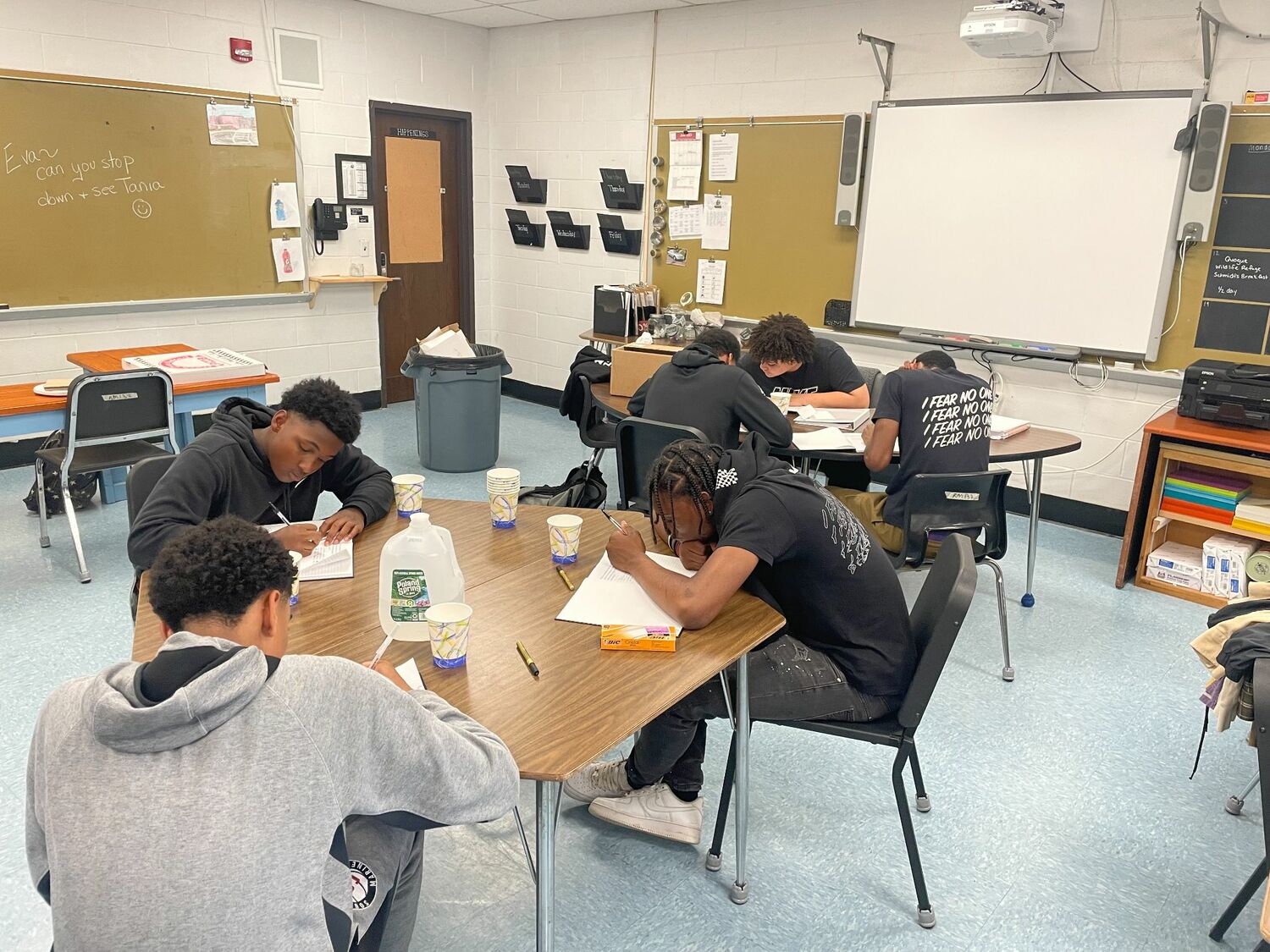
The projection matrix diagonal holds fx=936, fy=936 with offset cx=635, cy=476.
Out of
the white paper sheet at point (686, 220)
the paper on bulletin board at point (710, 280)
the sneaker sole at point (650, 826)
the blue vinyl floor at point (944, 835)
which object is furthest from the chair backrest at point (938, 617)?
the white paper sheet at point (686, 220)

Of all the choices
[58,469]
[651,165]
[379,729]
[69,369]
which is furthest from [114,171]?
[379,729]

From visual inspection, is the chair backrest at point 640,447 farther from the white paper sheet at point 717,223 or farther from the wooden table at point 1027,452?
the white paper sheet at point 717,223

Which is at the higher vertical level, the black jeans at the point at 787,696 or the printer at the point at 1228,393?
the printer at the point at 1228,393

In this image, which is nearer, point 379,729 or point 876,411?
point 379,729

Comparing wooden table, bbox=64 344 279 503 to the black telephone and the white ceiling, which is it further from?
the white ceiling

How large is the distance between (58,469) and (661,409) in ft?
8.21

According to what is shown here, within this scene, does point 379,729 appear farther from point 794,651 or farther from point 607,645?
point 794,651

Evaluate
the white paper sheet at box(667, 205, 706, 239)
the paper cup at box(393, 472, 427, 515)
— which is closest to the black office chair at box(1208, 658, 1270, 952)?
the paper cup at box(393, 472, 427, 515)

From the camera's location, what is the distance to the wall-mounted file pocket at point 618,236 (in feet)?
20.8

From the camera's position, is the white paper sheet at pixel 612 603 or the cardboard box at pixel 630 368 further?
the cardboard box at pixel 630 368

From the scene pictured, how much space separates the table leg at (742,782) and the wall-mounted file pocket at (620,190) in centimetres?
481

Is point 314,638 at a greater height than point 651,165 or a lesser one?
lesser

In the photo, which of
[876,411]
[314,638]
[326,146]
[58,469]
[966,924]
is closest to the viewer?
[314,638]

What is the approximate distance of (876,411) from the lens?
3273mm
